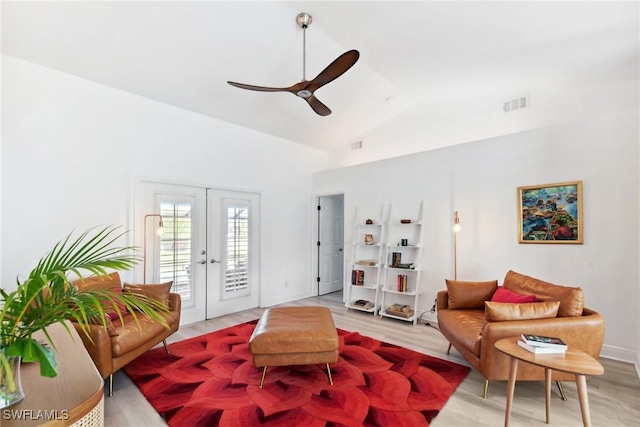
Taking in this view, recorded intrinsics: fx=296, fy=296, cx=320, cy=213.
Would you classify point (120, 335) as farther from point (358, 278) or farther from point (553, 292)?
point (553, 292)

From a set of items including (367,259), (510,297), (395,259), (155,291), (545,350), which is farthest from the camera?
(367,259)

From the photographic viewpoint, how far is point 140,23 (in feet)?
9.30

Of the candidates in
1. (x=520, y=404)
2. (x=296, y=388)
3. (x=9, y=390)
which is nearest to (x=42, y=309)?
(x=9, y=390)

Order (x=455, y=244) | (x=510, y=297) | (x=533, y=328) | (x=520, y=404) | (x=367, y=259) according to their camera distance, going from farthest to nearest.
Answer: (x=367, y=259) < (x=455, y=244) < (x=510, y=297) < (x=520, y=404) < (x=533, y=328)

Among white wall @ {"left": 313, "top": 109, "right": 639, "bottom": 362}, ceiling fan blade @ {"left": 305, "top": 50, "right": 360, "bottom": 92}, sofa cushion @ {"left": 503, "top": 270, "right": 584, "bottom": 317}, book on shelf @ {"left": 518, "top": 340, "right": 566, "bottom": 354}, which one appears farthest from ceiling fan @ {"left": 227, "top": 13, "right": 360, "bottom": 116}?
sofa cushion @ {"left": 503, "top": 270, "right": 584, "bottom": 317}

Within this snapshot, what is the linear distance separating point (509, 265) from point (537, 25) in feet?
8.61

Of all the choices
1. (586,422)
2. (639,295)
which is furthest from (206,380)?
(639,295)

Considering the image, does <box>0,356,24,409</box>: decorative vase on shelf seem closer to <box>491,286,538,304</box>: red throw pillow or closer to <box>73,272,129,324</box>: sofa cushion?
<box>73,272,129,324</box>: sofa cushion

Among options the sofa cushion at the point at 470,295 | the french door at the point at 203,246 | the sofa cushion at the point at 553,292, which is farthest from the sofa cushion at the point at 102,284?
the sofa cushion at the point at 553,292

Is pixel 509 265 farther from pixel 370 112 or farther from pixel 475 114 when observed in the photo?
pixel 370 112

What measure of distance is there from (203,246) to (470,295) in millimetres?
3650

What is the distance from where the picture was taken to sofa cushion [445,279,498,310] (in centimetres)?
333

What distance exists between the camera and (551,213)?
3477 mm

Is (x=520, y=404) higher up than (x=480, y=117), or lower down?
lower down
